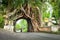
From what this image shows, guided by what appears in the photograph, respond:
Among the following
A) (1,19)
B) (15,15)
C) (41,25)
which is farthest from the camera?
(41,25)

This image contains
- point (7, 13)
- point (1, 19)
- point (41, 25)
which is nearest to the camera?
point (1, 19)

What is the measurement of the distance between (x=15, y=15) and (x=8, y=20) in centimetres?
172

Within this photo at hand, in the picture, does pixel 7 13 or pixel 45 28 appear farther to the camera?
pixel 45 28

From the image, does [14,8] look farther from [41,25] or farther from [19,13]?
[41,25]

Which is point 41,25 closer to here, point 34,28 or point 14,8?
point 34,28

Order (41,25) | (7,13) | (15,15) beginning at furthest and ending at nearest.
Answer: (41,25), (15,15), (7,13)

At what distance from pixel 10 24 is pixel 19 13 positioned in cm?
255

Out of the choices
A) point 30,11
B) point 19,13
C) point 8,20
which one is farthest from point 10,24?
point 30,11

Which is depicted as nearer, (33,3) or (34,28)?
(33,3)

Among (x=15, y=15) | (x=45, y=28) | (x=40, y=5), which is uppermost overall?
(x=40, y=5)

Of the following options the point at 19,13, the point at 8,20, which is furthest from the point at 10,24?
the point at 19,13

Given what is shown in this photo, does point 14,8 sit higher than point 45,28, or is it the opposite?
point 14,8

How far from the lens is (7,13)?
24.4 meters

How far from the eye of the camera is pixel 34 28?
27.7 meters
